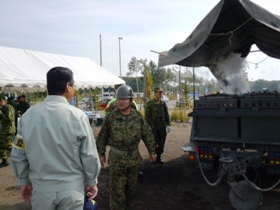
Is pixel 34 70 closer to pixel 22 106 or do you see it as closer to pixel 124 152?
pixel 22 106

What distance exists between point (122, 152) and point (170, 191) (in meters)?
1.77

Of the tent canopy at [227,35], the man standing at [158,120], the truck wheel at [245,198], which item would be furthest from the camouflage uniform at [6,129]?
the truck wheel at [245,198]

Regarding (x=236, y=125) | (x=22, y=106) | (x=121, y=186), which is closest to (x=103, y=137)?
(x=121, y=186)

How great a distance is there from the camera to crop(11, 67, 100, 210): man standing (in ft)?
6.83

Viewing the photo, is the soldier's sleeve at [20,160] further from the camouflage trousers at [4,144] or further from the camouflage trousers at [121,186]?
→ the camouflage trousers at [4,144]

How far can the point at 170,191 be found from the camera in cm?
489

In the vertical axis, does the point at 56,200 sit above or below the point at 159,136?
above

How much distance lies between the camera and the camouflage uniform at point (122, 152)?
3531mm

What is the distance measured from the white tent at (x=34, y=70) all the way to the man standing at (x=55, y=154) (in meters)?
6.16

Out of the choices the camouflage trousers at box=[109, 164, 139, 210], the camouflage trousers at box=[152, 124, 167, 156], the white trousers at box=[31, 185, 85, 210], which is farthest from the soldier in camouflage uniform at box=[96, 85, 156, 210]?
the camouflage trousers at box=[152, 124, 167, 156]

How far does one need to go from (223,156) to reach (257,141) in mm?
545

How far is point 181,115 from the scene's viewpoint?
14.4 m

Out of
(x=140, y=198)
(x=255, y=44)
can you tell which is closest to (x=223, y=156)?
(x=140, y=198)

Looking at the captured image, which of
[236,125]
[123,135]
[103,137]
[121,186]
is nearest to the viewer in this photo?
[121,186]
